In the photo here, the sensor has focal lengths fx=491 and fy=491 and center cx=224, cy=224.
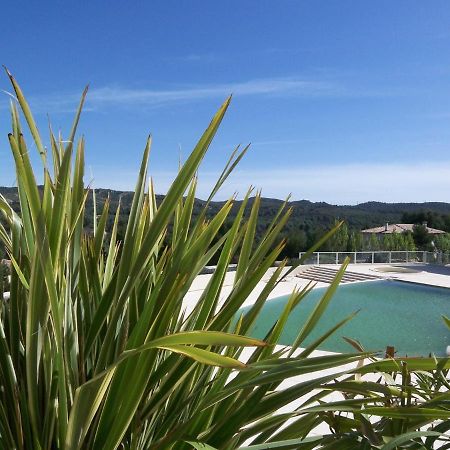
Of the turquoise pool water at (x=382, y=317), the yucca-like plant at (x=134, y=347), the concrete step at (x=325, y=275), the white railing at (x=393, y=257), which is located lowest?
the turquoise pool water at (x=382, y=317)

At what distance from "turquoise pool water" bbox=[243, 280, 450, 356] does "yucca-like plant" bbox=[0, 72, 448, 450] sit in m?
7.01

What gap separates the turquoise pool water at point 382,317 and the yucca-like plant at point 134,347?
701 centimetres

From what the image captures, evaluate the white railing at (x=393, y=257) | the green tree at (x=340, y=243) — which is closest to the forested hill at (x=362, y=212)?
the green tree at (x=340, y=243)

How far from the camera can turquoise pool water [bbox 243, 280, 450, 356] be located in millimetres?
9445

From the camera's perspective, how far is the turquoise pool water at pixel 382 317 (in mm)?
9445

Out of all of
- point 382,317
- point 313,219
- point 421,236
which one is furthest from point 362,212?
point 382,317

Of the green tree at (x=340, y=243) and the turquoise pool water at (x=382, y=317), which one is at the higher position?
the green tree at (x=340, y=243)

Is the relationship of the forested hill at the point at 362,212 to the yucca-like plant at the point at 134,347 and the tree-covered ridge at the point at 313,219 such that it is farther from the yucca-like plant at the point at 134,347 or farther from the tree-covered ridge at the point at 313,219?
the yucca-like plant at the point at 134,347

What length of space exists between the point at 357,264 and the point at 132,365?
21.1 meters

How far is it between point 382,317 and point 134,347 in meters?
12.3

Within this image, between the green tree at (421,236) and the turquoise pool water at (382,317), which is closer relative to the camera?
the turquoise pool water at (382,317)

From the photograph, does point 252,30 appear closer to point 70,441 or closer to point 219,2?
point 219,2

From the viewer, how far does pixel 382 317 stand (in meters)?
12.3

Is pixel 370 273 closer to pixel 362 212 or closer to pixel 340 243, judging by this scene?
pixel 340 243
